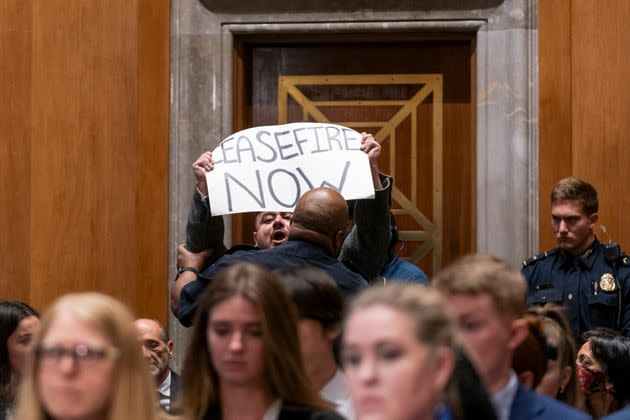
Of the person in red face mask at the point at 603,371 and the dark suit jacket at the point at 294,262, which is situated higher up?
the dark suit jacket at the point at 294,262

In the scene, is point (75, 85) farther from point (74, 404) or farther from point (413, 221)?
point (74, 404)

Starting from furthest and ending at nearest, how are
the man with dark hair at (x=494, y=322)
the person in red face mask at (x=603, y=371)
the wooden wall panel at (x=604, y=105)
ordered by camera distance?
1. the wooden wall panel at (x=604, y=105)
2. the person in red face mask at (x=603, y=371)
3. the man with dark hair at (x=494, y=322)

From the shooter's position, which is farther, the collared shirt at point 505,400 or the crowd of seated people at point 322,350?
the collared shirt at point 505,400

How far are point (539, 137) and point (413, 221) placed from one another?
3.12ft

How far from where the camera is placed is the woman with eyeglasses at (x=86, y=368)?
10.2 feet

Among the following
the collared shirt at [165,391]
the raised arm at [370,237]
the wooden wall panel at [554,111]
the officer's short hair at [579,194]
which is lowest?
the collared shirt at [165,391]

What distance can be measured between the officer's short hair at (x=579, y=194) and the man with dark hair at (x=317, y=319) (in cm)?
291

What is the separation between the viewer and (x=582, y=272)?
21.9 ft

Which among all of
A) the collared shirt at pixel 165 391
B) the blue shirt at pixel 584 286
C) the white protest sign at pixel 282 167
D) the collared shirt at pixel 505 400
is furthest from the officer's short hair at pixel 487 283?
the blue shirt at pixel 584 286

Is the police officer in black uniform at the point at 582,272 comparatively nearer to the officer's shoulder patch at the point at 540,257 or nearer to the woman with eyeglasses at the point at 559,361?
the officer's shoulder patch at the point at 540,257

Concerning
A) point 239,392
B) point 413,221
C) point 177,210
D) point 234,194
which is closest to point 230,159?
point 234,194

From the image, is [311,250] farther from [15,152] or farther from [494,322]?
[15,152]

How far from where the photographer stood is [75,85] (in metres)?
7.55

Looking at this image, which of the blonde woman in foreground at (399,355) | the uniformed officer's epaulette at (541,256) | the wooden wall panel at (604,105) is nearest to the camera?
the blonde woman in foreground at (399,355)
